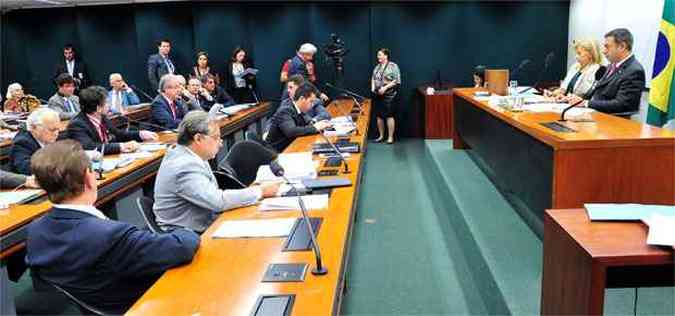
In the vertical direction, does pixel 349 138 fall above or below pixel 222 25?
below

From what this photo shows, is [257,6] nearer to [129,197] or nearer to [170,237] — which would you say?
[129,197]

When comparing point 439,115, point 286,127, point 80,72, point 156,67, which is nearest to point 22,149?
point 286,127

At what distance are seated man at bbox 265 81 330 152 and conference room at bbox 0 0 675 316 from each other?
2cm

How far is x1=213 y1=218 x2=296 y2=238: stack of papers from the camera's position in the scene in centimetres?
200

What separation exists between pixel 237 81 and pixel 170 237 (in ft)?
21.1

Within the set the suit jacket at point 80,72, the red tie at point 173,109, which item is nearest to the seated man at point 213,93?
the red tie at point 173,109

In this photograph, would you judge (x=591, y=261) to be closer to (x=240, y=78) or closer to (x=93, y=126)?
(x=93, y=126)

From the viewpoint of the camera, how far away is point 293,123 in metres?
4.21

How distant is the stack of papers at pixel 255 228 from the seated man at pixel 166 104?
116 inches

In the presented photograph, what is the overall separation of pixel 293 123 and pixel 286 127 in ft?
0.26

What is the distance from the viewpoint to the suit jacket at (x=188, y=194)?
7.39ft

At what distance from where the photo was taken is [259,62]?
8.25m

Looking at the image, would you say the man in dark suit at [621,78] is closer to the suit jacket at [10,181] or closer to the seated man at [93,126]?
the seated man at [93,126]

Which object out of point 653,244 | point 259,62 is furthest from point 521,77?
point 653,244
